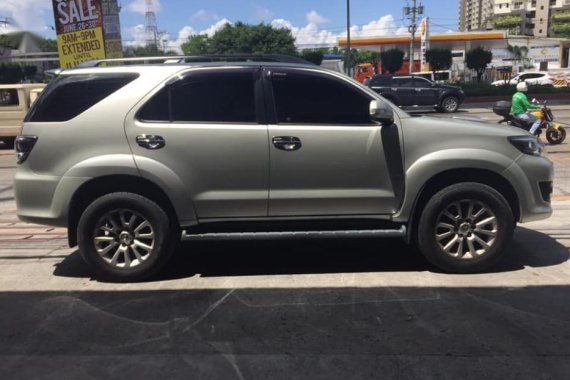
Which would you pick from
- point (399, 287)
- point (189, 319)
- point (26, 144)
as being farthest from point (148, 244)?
point (399, 287)

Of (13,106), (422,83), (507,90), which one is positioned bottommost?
(507,90)

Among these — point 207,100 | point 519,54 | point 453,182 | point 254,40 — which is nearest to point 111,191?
point 207,100

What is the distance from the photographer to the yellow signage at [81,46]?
14.0 metres

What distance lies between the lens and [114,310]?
4375 millimetres

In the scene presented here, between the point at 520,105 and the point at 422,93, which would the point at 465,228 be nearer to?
the point at 520,105

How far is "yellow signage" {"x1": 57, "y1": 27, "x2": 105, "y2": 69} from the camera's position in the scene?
1395 centimetres

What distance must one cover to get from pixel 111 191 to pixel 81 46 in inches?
417

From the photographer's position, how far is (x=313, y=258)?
5.59m

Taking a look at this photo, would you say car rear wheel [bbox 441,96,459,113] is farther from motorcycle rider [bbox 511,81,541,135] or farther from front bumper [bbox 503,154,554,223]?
front bumper [bbox 503,154,554,223]

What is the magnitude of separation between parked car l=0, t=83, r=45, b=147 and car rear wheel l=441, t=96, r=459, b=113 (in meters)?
16.2

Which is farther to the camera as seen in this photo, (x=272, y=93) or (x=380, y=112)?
(x=272, y=93)

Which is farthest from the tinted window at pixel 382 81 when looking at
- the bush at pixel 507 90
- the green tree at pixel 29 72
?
the green tree at pixel 29 72

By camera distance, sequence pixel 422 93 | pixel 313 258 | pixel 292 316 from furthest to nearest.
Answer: pixel 422 93, pixel 313 258, pixel 292 316

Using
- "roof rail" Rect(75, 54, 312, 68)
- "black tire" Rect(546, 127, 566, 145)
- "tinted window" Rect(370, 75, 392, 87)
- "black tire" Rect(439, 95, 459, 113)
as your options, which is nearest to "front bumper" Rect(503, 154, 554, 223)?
"roof rail" Rect(75, 54, 312, 68)
